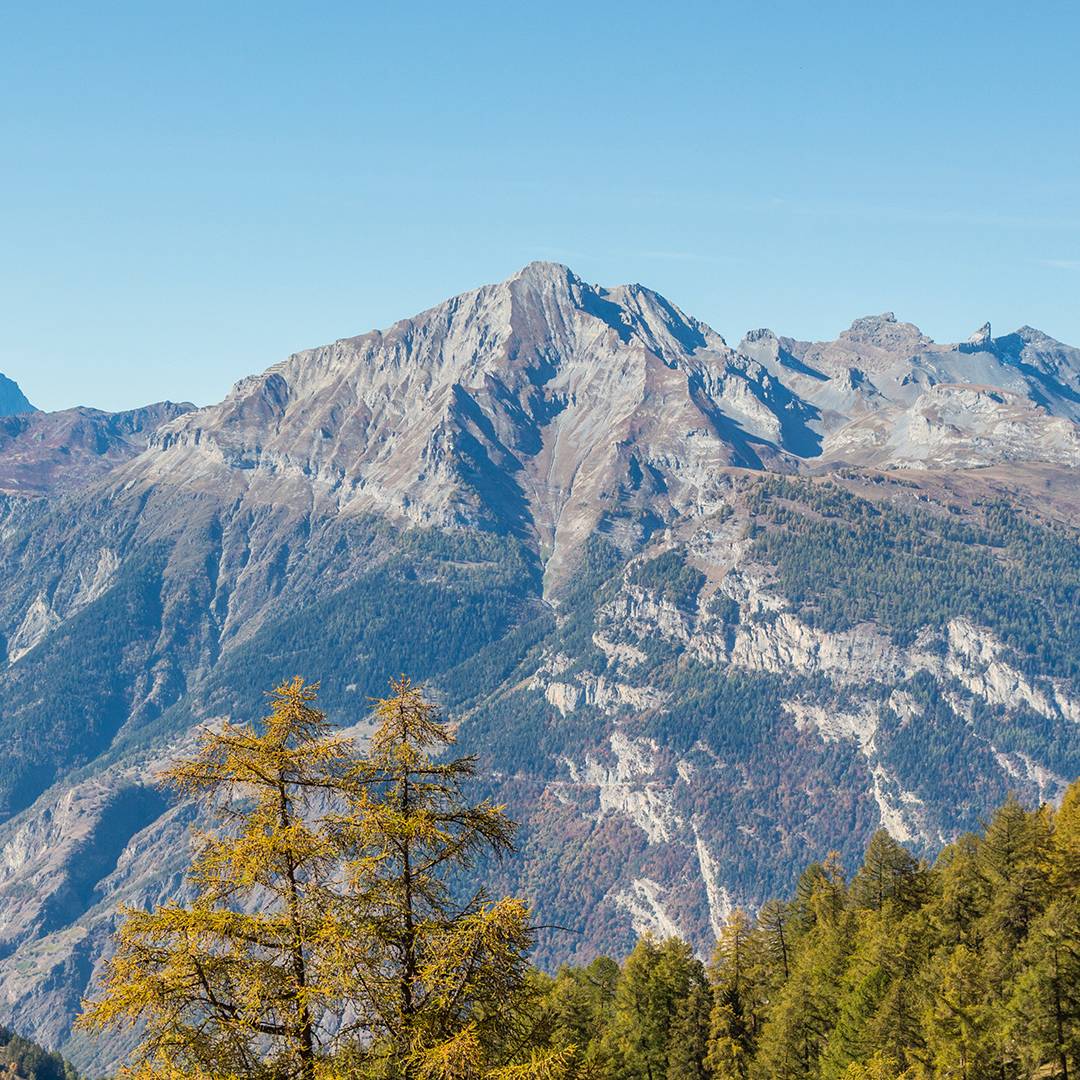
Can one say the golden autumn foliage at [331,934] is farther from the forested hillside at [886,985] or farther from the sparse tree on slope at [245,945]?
the forested hillside at [886,985]

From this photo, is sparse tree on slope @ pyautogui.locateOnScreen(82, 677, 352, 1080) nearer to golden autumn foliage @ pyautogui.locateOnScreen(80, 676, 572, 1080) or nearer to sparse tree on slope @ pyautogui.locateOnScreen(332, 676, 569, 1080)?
golden autumn foliage @ pyautogui.locateOnScreen(80, 676, 572, 1080)

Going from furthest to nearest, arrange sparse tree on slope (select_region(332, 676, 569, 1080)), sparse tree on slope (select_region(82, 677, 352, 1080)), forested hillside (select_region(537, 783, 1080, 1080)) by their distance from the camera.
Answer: forested hillside (select_region(537, 783, 1080, 1080)) → sparse tree on slope (select_region(332, 676, 569, 1080)) → sparse tree on slope (select_region(82, 677, 352, 1080))

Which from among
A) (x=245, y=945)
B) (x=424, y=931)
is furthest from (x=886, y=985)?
(x=245, y=945)

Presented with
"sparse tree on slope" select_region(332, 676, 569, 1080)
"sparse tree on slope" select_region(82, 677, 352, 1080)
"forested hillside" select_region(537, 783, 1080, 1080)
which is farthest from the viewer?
"forested hillside" select_region(537, 783, 1080, 1080)

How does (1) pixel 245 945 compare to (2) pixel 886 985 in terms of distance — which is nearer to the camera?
(1) pixel 245 945

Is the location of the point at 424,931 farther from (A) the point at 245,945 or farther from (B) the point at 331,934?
(A) the point at 245,945

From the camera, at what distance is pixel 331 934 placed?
79.4 ft

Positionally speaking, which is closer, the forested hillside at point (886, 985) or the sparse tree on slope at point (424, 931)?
the sparse tree on slope at point (424, 931)

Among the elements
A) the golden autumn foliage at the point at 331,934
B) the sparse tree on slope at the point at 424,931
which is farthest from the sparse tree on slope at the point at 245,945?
the sparse tree on slope at the point at 424,931

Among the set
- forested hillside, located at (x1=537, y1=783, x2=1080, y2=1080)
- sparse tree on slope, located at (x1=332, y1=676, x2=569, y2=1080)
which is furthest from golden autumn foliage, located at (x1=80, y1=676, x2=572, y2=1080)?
forested hillside, located at (x1=537, y1=783, x2=1080, y2=1080)

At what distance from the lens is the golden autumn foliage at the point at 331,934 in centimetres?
2405

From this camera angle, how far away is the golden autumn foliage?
24.0 m

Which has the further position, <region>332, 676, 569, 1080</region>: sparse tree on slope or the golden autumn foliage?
<region>332, 676, 569, 1080</region>: sparse tree on slope

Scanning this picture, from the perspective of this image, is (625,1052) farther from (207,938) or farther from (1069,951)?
(207,938)
